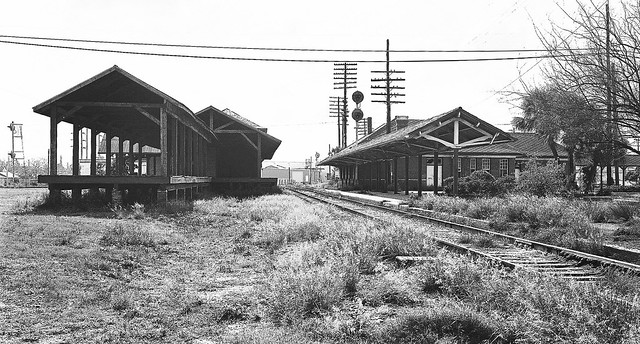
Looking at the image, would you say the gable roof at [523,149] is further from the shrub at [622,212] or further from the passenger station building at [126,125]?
the shrub at [622,212]

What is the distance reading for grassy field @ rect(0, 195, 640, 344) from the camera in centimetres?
466

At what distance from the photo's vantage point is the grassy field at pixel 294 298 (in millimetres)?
4660

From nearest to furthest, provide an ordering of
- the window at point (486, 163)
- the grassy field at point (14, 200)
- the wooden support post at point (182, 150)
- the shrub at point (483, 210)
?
the shrub at point (483, 210) → the grassy field at point (14, 200) → the wooden support post at point (182, 150) → the window at point (486, 163)

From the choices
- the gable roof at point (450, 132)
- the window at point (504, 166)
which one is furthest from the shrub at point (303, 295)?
the window at point (504, 166)

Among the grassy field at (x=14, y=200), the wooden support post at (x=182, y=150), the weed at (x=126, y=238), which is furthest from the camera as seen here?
the wooden support post at (x=182, y=150)

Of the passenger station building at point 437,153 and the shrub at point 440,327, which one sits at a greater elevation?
the passenger station building at point 437,153

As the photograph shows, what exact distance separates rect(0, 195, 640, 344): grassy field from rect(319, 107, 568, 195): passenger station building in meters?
18.8

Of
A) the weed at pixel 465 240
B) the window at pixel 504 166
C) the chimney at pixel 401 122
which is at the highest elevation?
the chimney at pixel 401 122

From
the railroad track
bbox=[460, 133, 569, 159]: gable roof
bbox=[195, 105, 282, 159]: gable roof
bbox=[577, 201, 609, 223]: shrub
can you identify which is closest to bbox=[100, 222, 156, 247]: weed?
the railroad track

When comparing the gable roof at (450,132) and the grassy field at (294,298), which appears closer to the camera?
the grassy field at (294,298)

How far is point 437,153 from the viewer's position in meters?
31.1

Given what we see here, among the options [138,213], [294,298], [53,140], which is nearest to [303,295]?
[294,298]

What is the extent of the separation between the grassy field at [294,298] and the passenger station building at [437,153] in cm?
1881

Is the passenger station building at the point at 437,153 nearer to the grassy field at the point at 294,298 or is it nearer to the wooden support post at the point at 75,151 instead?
the wooden support post at the point at 75,151
